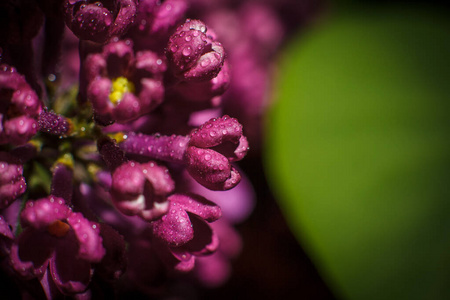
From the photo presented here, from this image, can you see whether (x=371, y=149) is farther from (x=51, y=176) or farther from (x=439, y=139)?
(x=51, y=176)

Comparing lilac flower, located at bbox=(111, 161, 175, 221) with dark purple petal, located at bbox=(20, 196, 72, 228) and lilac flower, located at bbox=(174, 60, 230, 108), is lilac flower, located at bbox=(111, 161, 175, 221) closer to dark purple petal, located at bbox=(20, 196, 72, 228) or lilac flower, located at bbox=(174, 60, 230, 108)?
dark purple petal, located at bbox=(20, 196, 72, 228)

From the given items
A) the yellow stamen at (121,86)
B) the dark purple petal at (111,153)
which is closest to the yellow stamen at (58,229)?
the dark purple petal at (111,153)

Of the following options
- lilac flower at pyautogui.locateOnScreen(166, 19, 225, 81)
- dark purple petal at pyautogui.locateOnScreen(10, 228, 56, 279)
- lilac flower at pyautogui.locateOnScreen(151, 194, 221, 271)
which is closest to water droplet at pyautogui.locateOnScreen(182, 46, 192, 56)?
lilac flower at pyautogui.locateOnScreen(166, 19, 225, 81)

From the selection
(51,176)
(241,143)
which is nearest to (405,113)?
(241,143)

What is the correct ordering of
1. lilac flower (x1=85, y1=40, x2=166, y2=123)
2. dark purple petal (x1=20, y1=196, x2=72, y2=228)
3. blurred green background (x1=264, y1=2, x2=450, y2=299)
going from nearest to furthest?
1. dark purple petal (x1=20, y1=196, x2=72, y2=228)
2. lilac flower (x1=85, y1=40, x2=166, y2=123)
3. blurred green background (x1=264, y1=2, x2=450, y2=299)

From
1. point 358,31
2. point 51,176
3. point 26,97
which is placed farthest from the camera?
point 358,31

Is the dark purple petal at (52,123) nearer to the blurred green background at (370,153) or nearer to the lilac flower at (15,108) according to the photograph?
the lilac flower at (15,108)

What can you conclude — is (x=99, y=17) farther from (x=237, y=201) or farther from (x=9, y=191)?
(x=237, y=201)
